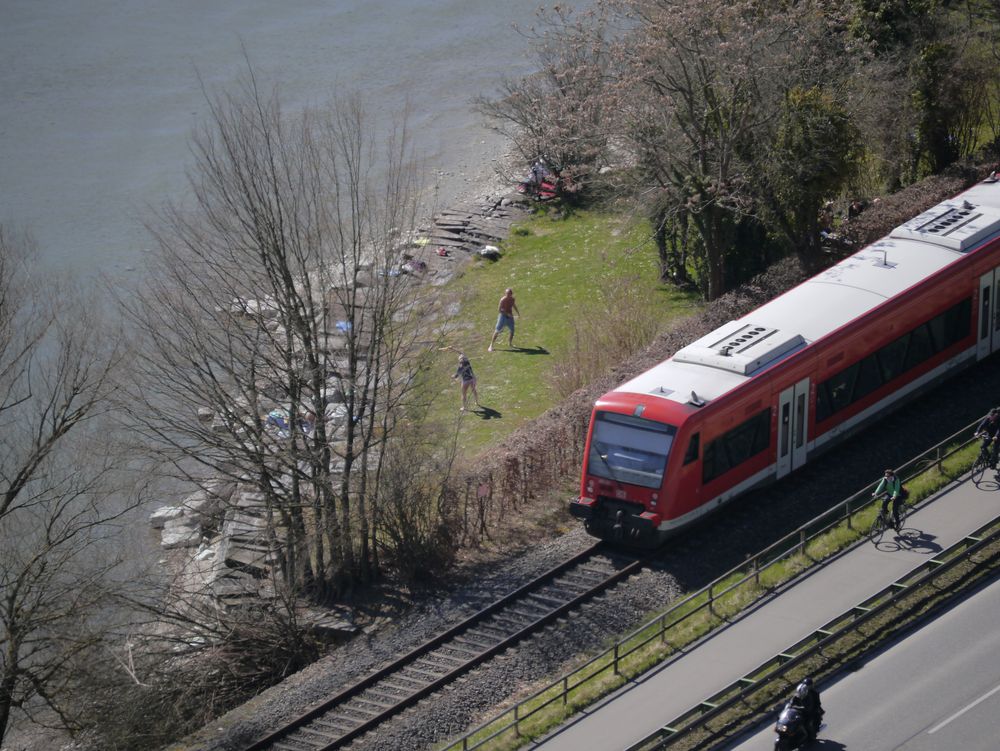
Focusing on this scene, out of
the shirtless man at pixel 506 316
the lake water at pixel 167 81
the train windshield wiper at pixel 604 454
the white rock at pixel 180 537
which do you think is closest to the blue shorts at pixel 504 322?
the shirtless man at pixel 506 316

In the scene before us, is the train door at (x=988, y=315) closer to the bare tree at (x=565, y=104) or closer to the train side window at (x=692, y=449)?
the train side window at (x=692, y=449)

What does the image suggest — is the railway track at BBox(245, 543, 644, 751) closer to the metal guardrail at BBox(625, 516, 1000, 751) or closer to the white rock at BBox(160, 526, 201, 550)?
the metal guardrail at BBox(625, 516, 1000, 751)

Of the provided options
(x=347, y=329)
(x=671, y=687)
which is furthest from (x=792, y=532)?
(x=347, y=329)

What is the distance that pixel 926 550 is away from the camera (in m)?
17.8

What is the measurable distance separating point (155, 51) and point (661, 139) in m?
35.5

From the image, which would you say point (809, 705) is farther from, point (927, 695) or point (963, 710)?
point (963, 710)

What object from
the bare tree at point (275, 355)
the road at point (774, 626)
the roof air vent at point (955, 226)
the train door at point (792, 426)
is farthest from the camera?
the roof air vent at point (955, 226)

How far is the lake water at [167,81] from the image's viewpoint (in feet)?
136

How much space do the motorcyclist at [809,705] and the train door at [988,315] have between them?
1085 cm

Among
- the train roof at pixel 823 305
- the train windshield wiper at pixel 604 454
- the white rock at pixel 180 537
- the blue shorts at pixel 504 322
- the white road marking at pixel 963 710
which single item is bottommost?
the white rock at pixel 180 537

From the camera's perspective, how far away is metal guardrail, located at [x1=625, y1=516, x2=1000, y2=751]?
14.8 metres

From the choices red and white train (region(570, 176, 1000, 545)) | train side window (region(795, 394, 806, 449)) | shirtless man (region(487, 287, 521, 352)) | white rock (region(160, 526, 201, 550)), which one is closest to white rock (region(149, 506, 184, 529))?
white rock (region(160, 526, 201, 550))

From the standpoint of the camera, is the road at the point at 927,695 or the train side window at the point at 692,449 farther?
the train side window at the point at 692,449

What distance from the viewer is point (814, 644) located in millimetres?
15805
